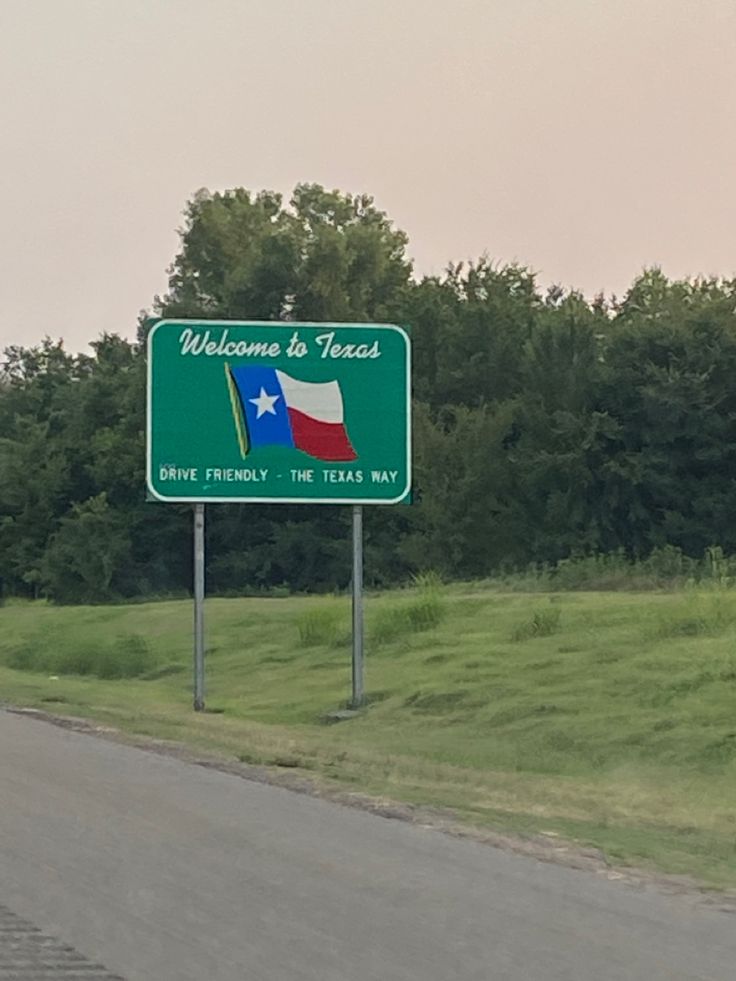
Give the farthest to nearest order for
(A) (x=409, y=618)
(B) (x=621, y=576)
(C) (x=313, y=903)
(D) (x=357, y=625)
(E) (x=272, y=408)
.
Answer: (B) (x=621, y=576)
(A) (x=409, y=618)
(E) (x=272, y=408)
(D) (x=357, y=625)
(C) (x=313, y=903)

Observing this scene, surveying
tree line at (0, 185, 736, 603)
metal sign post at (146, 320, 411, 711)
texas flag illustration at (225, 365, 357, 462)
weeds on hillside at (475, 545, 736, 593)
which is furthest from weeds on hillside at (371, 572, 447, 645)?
tree line at (0, 185, 736, 603)

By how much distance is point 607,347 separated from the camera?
6456cm

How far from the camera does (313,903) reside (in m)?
9.70

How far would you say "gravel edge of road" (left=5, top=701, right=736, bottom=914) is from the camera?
10.3m

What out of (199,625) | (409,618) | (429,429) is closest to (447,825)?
(199,625)

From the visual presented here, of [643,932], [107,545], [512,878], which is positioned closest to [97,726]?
[512,878]

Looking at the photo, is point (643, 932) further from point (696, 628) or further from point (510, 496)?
point (510, 496)

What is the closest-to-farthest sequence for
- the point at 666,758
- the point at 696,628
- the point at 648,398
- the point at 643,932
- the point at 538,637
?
the point at 643,932 < the point at 666,758 < the point at 696,628 < the point at 538,637 < the point at 648,398

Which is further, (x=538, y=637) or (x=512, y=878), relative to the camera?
(x=538, y=637)

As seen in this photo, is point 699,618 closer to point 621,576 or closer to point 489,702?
point 489,702

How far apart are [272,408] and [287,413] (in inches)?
9.3

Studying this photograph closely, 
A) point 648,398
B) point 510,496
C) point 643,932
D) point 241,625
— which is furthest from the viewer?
point 510,496

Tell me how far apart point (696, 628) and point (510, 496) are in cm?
4117

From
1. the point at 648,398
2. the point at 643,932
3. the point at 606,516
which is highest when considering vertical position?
the point at 648,398
